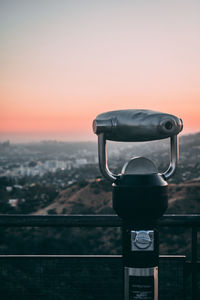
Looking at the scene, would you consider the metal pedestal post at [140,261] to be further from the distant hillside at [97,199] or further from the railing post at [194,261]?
the distant hillside at [97,199]

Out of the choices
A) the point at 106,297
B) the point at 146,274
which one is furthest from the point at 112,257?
the point at 146,274

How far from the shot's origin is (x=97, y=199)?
27.3 m

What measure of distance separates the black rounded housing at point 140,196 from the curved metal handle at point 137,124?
0.64 feet

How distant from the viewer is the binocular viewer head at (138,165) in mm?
1786

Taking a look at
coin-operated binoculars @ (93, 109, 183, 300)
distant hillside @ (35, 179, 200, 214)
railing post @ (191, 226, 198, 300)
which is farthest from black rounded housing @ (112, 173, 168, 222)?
distant hillside @ (35, 179, 200, 214)

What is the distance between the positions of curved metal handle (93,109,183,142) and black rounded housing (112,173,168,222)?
7.7 inches

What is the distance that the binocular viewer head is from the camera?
1786mm

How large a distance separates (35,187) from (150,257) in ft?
82.9

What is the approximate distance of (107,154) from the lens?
6.40 feet

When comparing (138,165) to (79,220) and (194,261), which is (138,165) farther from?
(194,261)

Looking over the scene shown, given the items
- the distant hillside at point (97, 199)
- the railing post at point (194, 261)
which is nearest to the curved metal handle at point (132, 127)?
the railing post at point (194, 261)

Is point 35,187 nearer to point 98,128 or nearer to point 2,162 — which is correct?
point 2,162

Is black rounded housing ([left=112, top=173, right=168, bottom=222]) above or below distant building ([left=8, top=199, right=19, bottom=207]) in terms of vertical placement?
above

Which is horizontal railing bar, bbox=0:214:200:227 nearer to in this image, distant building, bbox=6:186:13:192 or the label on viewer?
the label on viewer
